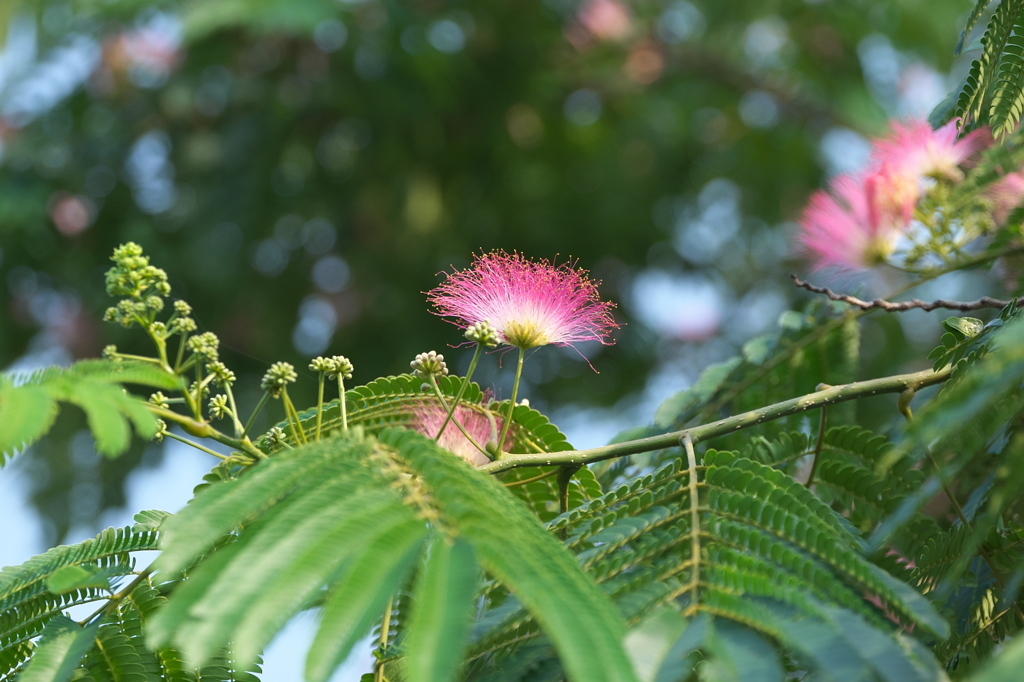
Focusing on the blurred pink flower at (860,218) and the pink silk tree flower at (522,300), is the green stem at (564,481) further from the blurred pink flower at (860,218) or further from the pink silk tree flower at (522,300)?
the blurred pink flower at (860,218)

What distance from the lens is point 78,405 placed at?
34.1 inches

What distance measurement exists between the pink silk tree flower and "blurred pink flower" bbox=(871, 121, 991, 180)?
0.98 meters

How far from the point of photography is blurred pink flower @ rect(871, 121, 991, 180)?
1962 mm

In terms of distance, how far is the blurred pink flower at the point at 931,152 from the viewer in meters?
1.96

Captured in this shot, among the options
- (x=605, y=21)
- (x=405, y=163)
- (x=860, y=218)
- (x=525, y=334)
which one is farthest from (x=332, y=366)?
(x=605, y=21)

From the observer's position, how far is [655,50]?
5.35 meters

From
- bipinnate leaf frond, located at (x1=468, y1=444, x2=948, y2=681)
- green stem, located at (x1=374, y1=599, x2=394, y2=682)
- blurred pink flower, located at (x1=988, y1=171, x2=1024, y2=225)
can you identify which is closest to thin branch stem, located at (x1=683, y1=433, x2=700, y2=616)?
bipinnate leaf frond, located at (x1=468, y1=444, x2=948, y2=681)

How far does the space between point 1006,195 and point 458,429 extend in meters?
1.18

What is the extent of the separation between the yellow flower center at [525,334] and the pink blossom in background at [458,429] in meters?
0.14

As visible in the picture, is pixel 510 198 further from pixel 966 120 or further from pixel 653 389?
pixel 966 120

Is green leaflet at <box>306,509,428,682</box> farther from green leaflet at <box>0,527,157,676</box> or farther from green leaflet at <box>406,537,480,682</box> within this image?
green leaflet at <box>0,527,157,676</box>

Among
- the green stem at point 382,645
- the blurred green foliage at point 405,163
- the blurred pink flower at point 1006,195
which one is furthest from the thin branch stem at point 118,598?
the blurred green foliage at point 405,163

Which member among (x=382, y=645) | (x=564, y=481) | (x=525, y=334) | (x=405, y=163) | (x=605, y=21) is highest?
(x=605, y=21)

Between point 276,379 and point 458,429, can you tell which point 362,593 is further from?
point 458,429
